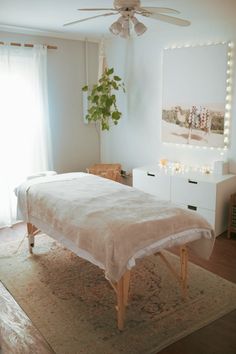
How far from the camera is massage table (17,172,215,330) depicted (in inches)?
80.4

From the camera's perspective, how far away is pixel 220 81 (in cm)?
359

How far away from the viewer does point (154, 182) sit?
3.99m

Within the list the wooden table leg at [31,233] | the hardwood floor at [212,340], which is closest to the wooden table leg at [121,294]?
the hardwood floor at [212,340]

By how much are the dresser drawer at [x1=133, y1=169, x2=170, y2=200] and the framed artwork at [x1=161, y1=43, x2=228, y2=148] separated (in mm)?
526

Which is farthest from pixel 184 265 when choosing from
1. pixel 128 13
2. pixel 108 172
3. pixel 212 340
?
pixel 108 172

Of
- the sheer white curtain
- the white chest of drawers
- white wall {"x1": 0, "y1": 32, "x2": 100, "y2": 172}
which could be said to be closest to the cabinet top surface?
the white chest of drawers

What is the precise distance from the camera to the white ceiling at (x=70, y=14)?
298 centimetres

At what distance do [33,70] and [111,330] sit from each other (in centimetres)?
317

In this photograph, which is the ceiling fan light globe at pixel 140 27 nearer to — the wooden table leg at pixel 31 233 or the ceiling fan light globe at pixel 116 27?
the ceiling fan light globe at pixel 116 27

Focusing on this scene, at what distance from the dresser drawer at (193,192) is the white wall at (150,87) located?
0.43 meters

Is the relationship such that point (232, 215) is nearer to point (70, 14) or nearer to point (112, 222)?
point (112, 222)

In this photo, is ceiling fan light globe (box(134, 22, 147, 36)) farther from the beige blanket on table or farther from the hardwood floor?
the hardwood floor

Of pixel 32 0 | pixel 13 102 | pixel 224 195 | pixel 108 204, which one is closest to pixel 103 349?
pixel 108 204

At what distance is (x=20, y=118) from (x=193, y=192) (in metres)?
2.23
